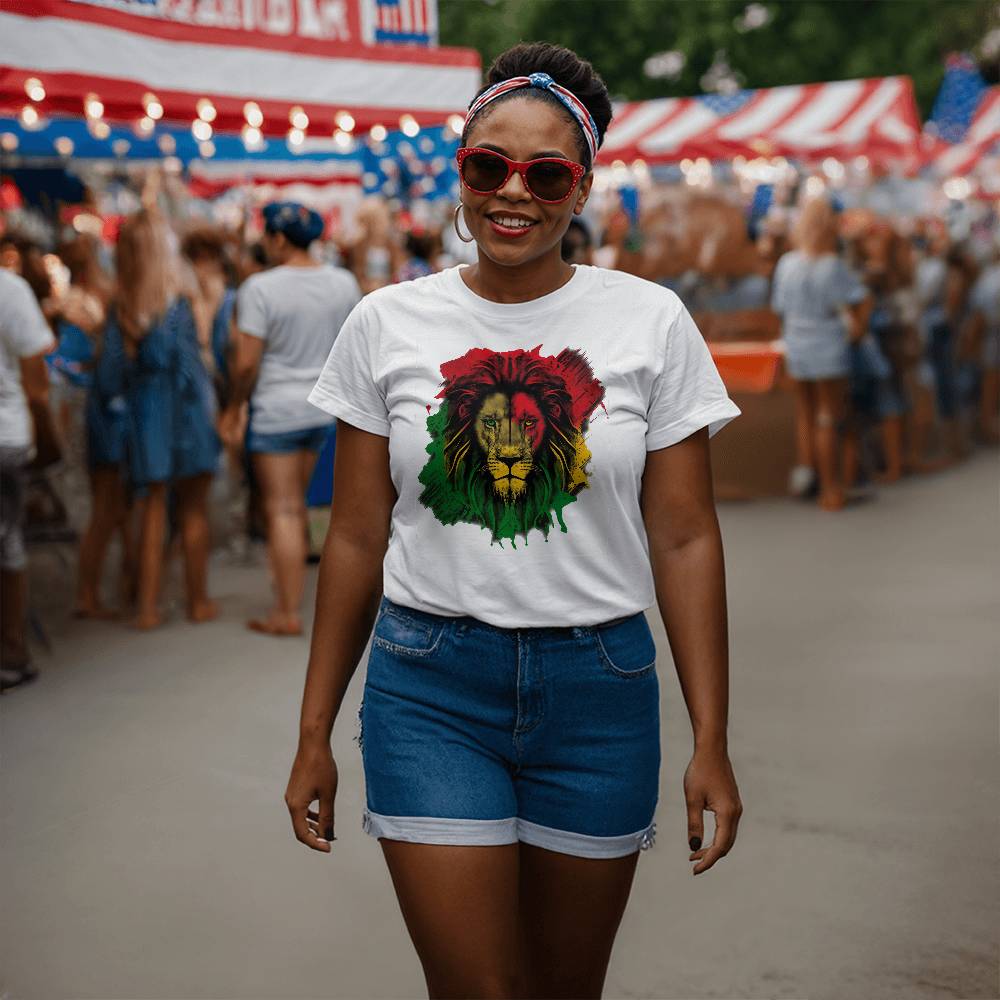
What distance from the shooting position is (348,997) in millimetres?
3514

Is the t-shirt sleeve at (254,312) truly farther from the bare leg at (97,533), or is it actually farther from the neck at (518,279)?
the neck at (518,279)

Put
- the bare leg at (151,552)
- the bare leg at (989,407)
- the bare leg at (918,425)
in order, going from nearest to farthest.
A: the bare leg at (151,552) < the bare leg at (918,425) < the bare leg at (989,407)

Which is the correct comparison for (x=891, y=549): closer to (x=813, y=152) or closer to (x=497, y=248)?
(x=497, y=248)

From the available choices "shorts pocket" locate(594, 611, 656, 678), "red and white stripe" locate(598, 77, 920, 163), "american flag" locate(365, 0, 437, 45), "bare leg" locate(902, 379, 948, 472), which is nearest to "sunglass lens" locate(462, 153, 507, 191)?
"shorts pocket" locate(594, 611, 656, 678)

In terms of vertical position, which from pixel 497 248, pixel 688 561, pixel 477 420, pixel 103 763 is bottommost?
pixel 103 763

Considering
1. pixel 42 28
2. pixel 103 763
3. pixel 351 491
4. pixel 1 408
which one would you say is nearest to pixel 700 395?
pixel 351 491

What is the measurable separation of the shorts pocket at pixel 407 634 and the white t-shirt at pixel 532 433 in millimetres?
27

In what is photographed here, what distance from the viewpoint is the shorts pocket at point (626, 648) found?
229cm

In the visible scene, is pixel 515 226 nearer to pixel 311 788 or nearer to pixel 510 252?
pixel 510 252

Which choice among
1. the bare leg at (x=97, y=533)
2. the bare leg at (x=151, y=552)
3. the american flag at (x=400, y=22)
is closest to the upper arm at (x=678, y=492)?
the bare leg at (x=151, y=552)

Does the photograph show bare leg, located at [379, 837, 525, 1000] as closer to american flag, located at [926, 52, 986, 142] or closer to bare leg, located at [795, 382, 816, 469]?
bare leg, located at [795, 382, 816, 469]

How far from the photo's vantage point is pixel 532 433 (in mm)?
2283

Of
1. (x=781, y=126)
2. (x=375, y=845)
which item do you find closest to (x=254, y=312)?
(x=375, y=845)

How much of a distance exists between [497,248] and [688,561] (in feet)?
1.87
